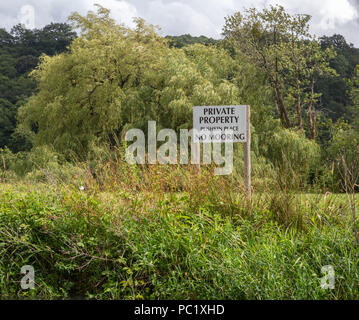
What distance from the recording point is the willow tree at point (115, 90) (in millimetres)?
14500

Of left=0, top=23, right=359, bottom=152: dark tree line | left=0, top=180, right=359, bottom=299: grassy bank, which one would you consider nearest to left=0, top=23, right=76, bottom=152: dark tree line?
left=0, top=23, right=359, bottom=152: dark tree line

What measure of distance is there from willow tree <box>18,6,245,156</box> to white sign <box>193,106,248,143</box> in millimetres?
7459

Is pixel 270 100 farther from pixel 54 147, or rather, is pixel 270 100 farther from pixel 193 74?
pixel 54 147

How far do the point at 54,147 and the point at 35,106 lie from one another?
293cm

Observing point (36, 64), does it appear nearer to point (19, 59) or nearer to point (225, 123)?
point (19, 59)

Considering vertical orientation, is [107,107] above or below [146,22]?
below

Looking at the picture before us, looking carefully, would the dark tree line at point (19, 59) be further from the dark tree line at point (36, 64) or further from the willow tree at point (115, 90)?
the willow tree at point (115, 90)

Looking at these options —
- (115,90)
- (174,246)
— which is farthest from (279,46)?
(174,246)

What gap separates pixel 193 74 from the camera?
1461 centimetres

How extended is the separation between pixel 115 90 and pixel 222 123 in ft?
33.5

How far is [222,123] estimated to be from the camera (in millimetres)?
6215

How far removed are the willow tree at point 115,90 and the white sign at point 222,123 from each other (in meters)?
7.46
